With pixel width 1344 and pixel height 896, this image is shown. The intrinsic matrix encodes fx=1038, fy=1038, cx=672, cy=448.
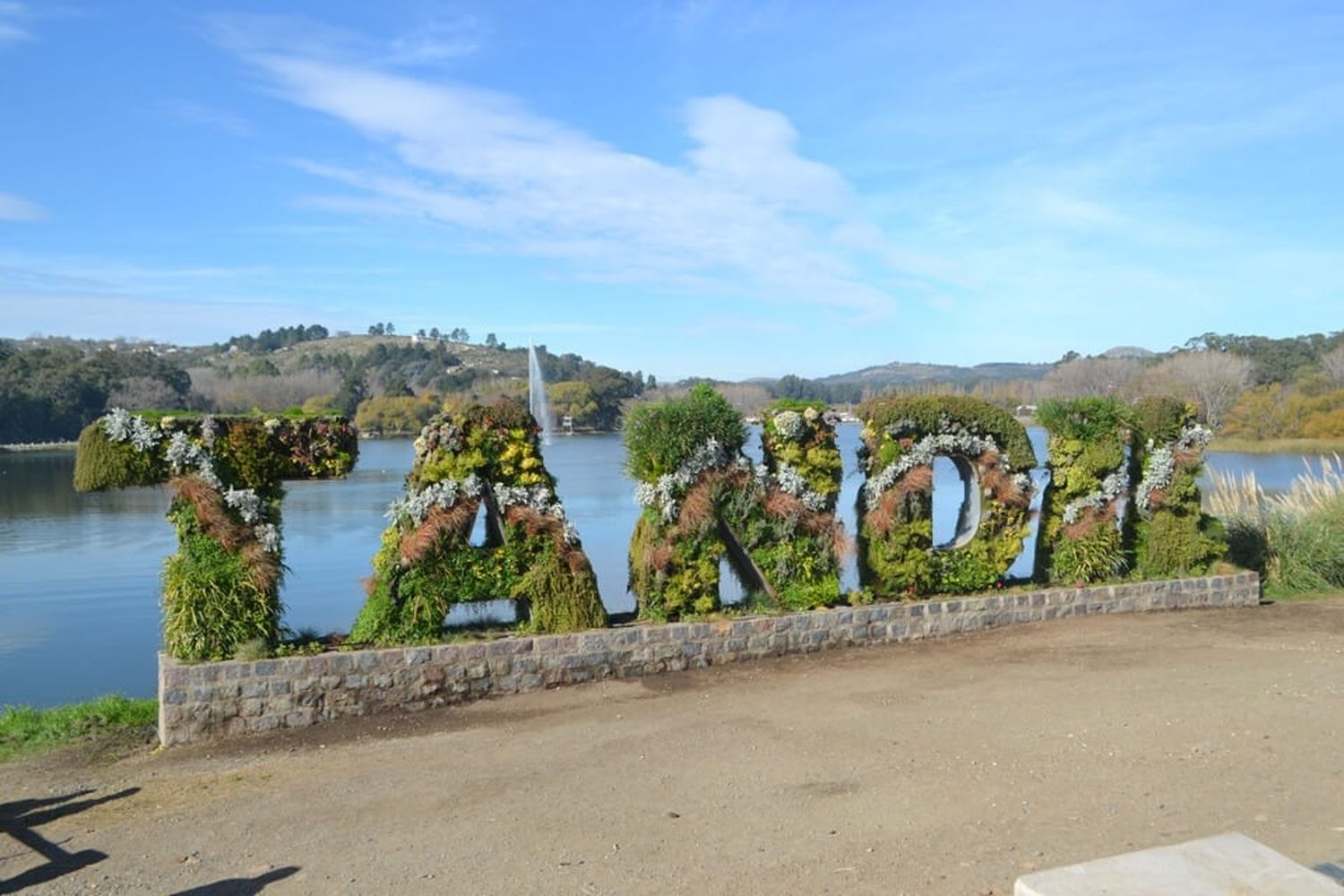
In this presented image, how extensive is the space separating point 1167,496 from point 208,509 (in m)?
10.1

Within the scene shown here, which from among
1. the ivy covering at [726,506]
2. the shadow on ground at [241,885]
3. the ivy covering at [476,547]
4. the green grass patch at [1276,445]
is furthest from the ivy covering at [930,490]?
the green grass patch at [1276,445]

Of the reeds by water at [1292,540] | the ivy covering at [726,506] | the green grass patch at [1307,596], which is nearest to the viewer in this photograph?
the ivy covering at [726,506]

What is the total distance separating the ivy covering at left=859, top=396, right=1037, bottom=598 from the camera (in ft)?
34.3

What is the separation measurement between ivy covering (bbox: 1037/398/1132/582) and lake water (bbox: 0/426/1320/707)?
50 cm

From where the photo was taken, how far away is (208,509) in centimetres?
820

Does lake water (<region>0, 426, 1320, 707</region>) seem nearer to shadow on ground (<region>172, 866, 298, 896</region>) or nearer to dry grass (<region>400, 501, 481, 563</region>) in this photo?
dry grass (<region>400, 501, 481, 563</region>)

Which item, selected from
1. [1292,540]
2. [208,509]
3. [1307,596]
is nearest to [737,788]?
[208,509]

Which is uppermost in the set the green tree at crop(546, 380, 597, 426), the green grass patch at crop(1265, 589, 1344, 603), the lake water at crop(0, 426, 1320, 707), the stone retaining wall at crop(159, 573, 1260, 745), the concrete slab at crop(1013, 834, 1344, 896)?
the green tree at crop(546, 380, 597, 426)

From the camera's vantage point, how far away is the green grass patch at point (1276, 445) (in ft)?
150

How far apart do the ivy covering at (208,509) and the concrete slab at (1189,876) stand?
6.51 m

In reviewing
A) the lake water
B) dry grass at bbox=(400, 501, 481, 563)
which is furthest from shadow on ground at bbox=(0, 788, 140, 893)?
the lake water

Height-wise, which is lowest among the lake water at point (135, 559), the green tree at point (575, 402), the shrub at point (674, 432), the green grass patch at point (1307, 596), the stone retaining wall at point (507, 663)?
the lake water at point (135, 559)

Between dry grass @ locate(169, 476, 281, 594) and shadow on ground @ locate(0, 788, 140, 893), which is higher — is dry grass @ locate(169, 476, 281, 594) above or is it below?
above

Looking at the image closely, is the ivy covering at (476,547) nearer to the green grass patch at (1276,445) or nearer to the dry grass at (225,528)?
the dry grass at (225,528)
